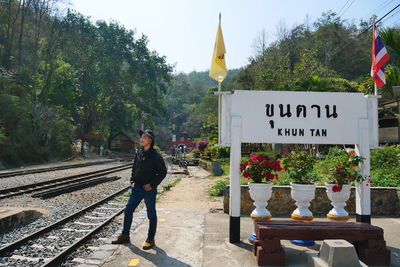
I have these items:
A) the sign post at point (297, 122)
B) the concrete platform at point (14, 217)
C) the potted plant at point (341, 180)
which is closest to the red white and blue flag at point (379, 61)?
the sign post at point (297, 122)

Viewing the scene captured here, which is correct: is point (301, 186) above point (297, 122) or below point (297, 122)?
below

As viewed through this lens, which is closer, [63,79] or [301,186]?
[301,186]

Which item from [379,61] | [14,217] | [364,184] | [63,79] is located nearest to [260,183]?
[364,184]

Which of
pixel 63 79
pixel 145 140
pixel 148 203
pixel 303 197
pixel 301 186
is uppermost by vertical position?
pixel 63 79

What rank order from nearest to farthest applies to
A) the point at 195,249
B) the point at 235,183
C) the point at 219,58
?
1. the point at 195,249
2. the point at 235,183
3. the point at 219,58

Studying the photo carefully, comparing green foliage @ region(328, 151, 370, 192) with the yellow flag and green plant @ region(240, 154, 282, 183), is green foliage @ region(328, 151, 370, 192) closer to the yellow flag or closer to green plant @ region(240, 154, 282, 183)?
green plant @ region(240, 154, 282, 183)

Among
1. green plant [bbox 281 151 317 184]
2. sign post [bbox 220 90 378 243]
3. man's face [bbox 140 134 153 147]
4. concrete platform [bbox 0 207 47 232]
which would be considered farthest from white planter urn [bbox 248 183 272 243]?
concrete platform [bbox 0 207 47 232]

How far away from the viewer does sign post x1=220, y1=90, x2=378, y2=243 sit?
476 centimetres

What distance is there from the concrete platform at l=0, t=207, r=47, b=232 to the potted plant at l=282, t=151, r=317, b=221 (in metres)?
5.07

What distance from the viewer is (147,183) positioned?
4.64 metres

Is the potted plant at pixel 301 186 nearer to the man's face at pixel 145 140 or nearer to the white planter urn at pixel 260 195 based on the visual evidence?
the white planter urn at pixel 260 195

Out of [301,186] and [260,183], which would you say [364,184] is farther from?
[260,183]

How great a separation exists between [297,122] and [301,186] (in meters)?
0.98

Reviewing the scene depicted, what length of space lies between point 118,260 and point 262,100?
303 cm
